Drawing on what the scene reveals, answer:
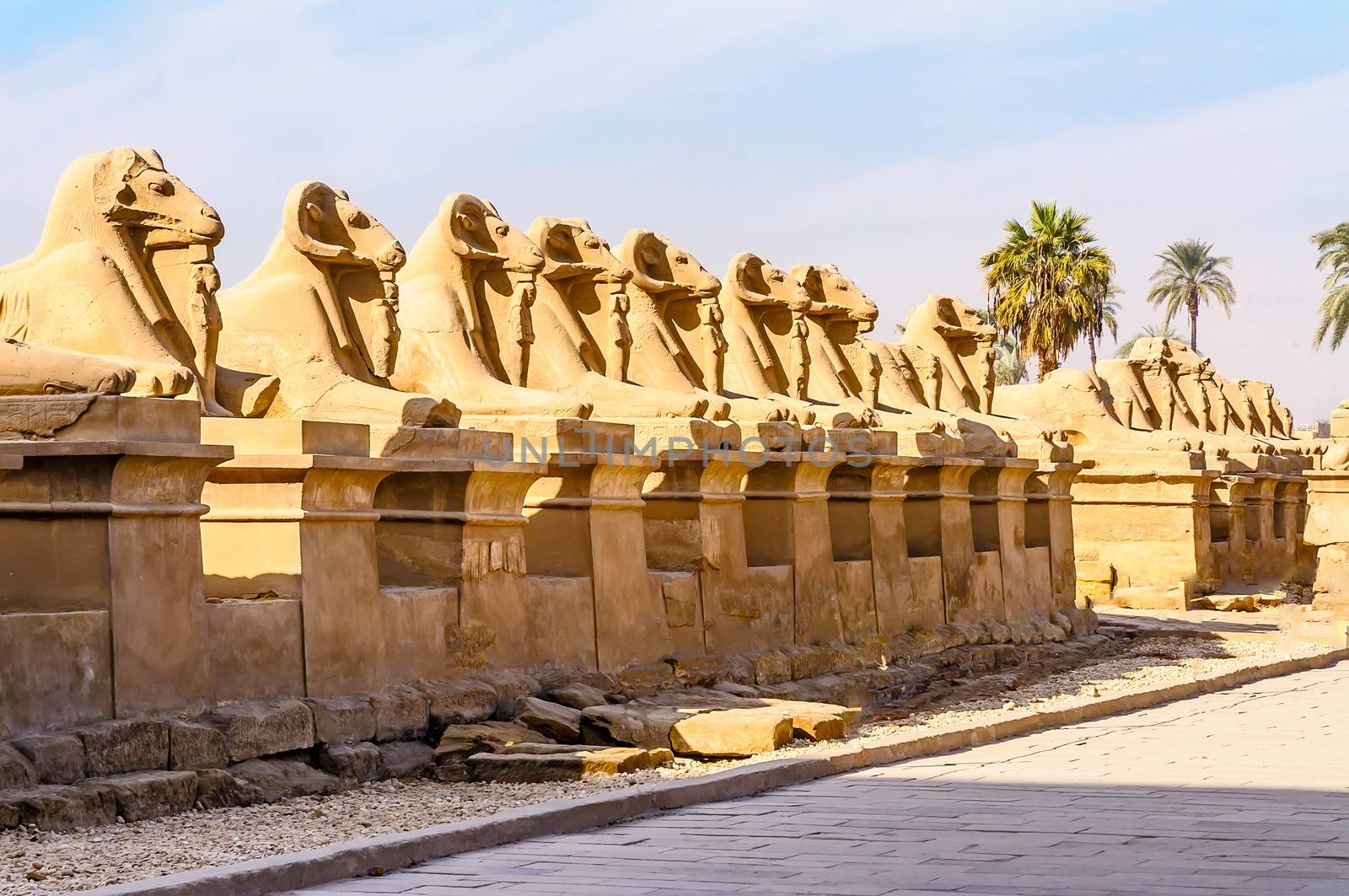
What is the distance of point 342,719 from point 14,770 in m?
1.86

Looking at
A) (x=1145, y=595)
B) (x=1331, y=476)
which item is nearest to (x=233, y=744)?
(x=1331, y=476)

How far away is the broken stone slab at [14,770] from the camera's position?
613 cm

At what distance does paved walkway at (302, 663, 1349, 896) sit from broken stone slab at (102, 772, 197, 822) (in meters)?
1.38

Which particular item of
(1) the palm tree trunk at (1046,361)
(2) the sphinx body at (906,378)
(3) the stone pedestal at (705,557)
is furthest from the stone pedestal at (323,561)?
(1) the palm tree trunk at (1046,361)

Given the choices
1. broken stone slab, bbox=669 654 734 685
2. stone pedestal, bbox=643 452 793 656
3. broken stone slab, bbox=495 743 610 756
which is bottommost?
broken stone slab, bbox=495 743 610 756

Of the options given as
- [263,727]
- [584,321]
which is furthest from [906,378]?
[263,727]

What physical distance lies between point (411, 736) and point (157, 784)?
1.88 meters

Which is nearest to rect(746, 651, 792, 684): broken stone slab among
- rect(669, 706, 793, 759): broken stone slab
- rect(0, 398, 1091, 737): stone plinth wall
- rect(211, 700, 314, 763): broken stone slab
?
rect(0, 398, 1091, 737): stone plinth wall

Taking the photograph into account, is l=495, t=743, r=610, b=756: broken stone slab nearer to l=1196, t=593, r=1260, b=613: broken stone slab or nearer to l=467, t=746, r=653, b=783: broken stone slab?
l=467, t=746, r=653, b=783: broken stone slab

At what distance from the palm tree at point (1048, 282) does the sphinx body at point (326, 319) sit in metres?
21.4

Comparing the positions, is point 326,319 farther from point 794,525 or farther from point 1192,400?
point 1192,400

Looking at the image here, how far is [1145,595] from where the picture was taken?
2005 cm

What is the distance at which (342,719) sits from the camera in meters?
7.84

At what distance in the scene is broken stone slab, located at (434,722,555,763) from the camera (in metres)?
8.09
